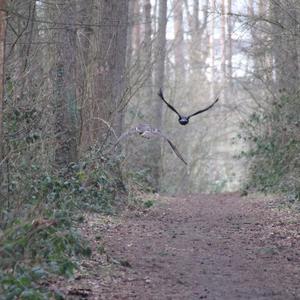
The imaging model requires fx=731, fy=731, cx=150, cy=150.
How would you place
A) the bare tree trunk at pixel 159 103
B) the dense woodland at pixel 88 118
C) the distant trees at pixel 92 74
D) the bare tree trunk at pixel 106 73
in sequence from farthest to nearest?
the bare tree trunk at pixel 159 103, the bare tree trunk at pixel 106 73, the distant trees at pixel 92 74, the dense woodland at pixel 88 118

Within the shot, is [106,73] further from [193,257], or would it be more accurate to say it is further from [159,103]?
[159,103]

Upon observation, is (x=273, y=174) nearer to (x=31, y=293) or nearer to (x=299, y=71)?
(x=299, y=71)

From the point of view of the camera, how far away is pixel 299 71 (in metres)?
19.7

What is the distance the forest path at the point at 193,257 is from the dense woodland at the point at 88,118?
0.52m

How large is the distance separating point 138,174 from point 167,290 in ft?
27.6

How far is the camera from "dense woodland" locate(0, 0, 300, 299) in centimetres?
775

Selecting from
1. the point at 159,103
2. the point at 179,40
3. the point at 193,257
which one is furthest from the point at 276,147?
the point at 179,40

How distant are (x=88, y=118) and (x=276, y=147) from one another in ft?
28.2

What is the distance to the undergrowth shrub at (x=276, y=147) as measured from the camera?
1897 cm

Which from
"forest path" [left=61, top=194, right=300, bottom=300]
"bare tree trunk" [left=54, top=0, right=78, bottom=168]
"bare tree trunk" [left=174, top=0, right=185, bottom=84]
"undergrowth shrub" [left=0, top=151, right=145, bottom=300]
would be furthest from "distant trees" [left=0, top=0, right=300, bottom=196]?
"bare tree trunk" [left=174, top=0, right=185, bottom=84]

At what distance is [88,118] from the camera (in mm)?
14070

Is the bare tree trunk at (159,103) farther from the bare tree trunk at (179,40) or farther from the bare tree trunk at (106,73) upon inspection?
the bare tree trunk at (106,73)

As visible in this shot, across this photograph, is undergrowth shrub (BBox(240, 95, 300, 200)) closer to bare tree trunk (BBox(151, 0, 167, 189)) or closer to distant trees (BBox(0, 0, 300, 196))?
distant trees (BBox(0, 0, 300, 196))

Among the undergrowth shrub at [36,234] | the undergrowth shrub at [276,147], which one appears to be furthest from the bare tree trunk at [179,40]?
the undergrowth shrub at [36,234]
